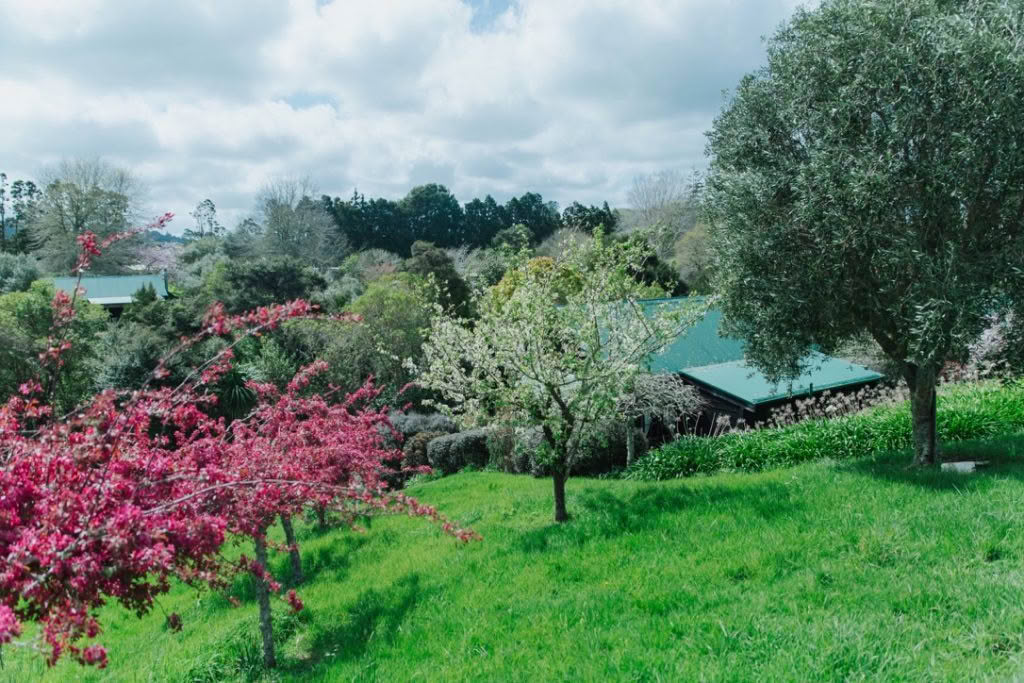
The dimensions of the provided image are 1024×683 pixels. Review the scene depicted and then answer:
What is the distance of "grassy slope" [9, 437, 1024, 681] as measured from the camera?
4.55 m

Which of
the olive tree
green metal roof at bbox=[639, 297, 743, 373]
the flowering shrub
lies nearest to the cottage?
green metal roof at bbox=[639, 297, 743, 373]

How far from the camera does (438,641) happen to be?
565 cm

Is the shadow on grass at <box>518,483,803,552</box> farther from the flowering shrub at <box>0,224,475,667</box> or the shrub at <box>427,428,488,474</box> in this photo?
the shrub at <box>427,428,488,474</box>

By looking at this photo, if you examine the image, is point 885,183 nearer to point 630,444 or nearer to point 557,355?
point 557,355

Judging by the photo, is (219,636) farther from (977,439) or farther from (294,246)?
(294,246)

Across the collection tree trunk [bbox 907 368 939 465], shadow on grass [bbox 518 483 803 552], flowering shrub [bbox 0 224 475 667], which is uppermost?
flowering shrub [bbox 0 224 475 667]

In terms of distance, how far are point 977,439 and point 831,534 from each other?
6.09 meters

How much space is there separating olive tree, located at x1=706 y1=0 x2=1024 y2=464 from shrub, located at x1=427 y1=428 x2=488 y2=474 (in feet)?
29.8

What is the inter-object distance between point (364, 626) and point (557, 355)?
4102 millimetres

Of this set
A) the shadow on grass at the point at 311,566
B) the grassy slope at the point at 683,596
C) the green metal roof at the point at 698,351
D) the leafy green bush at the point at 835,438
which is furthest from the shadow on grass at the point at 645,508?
the green metal roof at the point at 698,351

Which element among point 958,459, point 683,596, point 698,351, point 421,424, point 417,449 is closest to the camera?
point 683,596

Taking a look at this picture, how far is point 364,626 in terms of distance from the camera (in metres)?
6.40

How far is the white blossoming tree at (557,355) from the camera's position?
28.3 ft

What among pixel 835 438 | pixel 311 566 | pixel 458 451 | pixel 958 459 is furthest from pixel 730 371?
pixel 311 566
